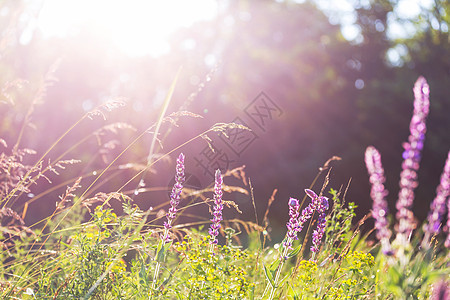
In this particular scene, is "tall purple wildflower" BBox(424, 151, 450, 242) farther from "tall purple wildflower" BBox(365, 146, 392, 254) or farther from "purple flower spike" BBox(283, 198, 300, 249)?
"purple flower spike" BBox(283, 198, 300, 249)

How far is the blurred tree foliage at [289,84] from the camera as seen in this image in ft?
37.9

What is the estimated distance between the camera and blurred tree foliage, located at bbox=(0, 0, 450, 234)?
11.5m

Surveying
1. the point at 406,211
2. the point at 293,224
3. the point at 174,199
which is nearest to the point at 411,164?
the point at 406,211

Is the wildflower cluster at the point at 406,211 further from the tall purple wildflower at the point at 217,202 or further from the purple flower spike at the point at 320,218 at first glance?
the tall purple wildflower at the point at 217,202

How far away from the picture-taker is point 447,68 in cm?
1389

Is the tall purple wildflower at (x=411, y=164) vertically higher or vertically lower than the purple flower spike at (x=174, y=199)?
higher

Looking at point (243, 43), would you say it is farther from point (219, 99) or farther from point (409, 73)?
point (409, 73)

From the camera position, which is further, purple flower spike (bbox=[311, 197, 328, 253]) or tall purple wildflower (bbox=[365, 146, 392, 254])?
purple flower spike (bbox=[311, 197, 328, 253])

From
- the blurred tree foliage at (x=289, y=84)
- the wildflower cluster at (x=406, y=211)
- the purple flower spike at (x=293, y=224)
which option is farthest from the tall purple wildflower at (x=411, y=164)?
the blurred tree foliage at (x=289, y=84)

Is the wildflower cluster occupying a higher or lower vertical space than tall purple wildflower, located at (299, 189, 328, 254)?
higher

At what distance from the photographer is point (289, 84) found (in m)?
13.9

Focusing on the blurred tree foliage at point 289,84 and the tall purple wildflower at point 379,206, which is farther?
the blurred tree foliage at point 289,84

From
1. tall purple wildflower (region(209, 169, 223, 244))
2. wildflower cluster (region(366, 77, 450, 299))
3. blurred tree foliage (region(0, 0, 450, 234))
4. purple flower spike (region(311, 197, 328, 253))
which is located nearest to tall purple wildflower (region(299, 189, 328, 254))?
purple flower spike (region(311, 197, 328, 253))

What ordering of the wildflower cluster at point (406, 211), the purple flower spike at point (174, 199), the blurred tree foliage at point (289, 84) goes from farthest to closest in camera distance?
the blurred tree foliage at point (289, 84)
the purple flower spike at point (174, 199)
the wildflower cluster at point (406, 211)
